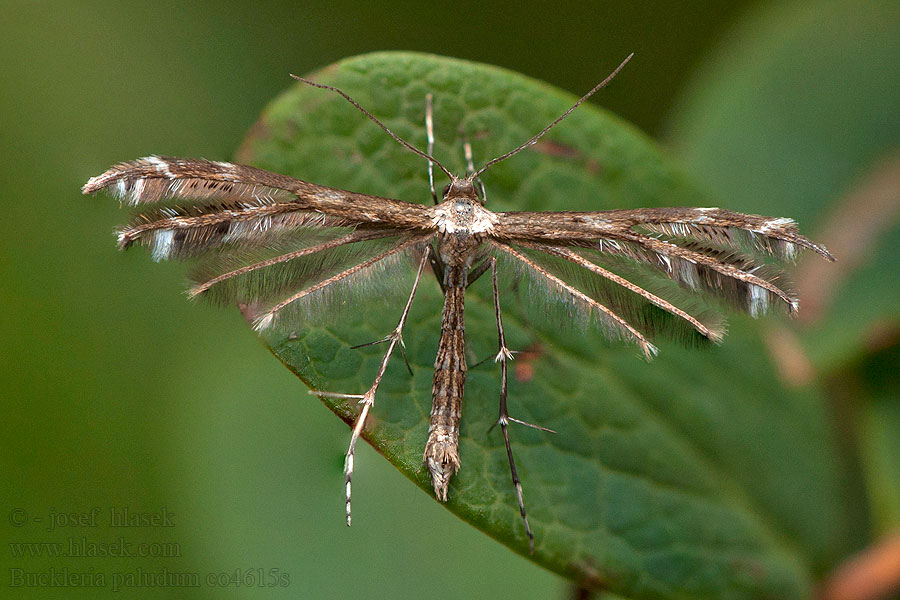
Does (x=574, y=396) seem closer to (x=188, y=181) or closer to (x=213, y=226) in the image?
(x=213, y=226)

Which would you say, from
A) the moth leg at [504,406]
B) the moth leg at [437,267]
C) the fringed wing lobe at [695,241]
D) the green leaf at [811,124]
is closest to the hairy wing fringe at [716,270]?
the fringed wing lobe at [695,241]

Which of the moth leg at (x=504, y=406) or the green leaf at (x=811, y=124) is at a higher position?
the green leaf at (x=811, y=124)

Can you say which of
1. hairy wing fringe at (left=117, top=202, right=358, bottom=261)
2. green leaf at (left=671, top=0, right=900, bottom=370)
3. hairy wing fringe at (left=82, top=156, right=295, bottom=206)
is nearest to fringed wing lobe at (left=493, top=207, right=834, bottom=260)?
hairy wing fringe at (left=117, top=202, right=358, bottom=261)

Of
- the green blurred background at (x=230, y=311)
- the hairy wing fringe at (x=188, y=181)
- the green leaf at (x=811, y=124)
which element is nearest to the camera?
the hairy wing fringe at (x=188, y=181)

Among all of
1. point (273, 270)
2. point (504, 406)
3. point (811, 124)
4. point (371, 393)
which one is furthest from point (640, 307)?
point (811, 124)

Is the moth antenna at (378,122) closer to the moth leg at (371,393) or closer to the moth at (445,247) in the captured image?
the moth at (445,247)

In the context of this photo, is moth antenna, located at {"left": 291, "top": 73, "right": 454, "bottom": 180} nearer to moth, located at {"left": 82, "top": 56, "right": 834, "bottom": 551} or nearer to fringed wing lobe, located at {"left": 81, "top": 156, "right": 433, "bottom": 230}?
moth, located at {"left": 82, "top": 56, "right": 834, "bottom": 551}
